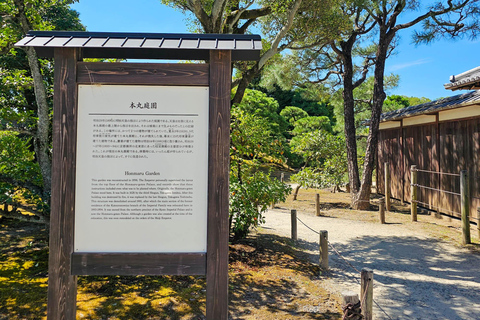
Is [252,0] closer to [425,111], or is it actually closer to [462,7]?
[425,111]

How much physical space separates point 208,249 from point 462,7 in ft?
39.7

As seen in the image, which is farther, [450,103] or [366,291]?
[450,103]

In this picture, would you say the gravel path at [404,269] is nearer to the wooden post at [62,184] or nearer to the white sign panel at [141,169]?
the white sign panel at [141,169]

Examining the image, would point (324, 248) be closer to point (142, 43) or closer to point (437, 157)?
point (142, 43)

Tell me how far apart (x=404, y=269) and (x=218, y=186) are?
4748mm

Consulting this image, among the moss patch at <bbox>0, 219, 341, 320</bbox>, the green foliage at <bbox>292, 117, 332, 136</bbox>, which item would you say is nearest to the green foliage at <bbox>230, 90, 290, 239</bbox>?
the moss patch at <bbox>0, 219, 341, 320</bbox>

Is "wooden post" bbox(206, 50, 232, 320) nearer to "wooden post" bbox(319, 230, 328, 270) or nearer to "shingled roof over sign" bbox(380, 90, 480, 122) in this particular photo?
"wooden post" bbox(319, 230, 328, 270)

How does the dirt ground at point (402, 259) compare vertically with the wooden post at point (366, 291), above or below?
below

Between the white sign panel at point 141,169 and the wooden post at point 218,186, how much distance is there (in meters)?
0.07

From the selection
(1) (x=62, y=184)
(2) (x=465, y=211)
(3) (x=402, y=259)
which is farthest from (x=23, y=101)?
(2) (x=465, y=211)

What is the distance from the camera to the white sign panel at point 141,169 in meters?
2.79

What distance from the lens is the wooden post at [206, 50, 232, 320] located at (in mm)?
2799

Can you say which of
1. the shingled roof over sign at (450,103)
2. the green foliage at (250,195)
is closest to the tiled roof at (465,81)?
the shingled roof over sign at (450,103)

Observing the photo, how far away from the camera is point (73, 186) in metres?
2.81
